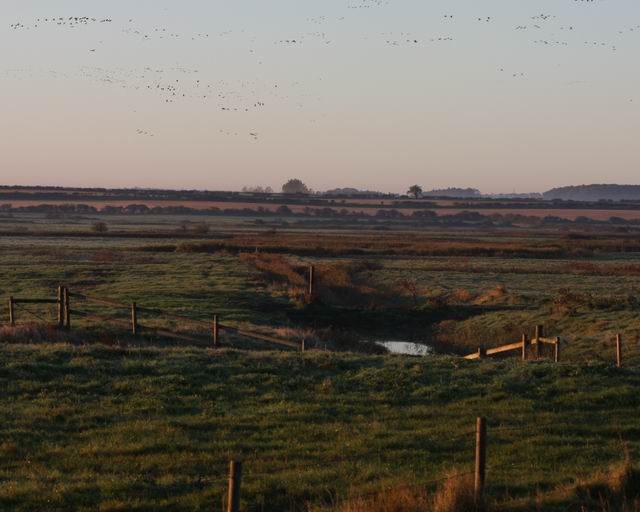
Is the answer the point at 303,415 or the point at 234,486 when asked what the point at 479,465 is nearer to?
the point at 234,486

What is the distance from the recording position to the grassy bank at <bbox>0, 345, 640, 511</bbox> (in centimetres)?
1281

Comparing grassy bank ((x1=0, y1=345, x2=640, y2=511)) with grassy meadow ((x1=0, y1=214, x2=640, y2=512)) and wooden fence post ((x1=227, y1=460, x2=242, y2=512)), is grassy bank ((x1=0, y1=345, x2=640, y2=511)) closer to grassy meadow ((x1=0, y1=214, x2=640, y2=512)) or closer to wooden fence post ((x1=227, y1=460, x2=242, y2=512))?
grassy meadow ((x1=0, y1=214, x2=640, y2=512))

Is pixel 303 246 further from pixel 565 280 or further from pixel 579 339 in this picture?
pixel 579 339

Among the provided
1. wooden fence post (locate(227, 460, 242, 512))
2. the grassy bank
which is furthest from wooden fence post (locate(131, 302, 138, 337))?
wooden fence post (locate(227, 460, 242, 512))

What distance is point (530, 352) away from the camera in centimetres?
3167

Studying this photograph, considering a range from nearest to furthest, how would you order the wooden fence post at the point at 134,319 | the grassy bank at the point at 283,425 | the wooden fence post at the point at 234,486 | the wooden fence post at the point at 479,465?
1. the wooden fence post at the point at 234,486
2. the wooden fence post at the point at 479,465
3. the grassy bank at the point at 283,425
4. the wooden fence post at the point at 134,319

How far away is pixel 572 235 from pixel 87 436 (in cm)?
11693

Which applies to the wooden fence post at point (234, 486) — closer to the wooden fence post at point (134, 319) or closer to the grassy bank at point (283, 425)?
the grassy bank at point (283, 425)

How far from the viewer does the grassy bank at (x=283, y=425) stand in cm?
1281

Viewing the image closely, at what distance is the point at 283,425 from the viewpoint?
1691 cm

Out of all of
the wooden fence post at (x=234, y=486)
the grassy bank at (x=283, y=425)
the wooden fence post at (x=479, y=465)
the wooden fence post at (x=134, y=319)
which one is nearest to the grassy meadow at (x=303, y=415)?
the grassy bank at (x=283, y=425)

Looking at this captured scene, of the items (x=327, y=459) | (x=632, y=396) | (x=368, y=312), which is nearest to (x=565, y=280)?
(x=368, y=312)

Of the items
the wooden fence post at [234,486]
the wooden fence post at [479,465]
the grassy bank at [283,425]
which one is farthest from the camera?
the grassy bank at [283,425]

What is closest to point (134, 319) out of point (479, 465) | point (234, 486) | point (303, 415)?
point (303, 415)
